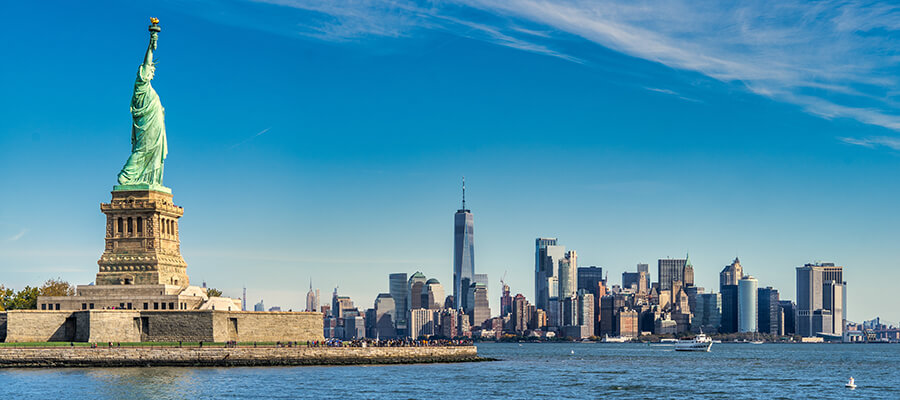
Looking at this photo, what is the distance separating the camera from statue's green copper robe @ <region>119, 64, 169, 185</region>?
116688mm

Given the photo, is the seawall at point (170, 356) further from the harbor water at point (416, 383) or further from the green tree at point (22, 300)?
the green tree at point (22, 300)

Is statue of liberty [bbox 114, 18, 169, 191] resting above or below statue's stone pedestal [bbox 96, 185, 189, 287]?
above

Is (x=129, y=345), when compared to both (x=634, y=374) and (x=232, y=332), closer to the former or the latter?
(x=232, y=332)

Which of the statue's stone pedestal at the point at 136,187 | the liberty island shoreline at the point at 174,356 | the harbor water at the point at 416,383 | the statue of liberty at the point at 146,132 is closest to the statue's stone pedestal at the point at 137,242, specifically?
the statue's stone pedestal at the point at 136,187

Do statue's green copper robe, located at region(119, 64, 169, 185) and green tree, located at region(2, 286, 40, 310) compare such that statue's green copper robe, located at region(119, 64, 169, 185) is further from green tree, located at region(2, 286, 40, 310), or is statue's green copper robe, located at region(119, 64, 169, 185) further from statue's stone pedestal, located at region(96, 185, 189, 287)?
green tree, located at region(2, 286, 40, 310)

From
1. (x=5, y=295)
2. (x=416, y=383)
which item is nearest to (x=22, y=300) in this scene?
(x=5, y=295)

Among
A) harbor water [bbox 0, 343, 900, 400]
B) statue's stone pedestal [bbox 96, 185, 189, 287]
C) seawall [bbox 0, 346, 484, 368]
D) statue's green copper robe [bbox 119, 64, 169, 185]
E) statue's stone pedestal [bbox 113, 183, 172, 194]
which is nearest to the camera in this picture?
harbor water [bbox 0, 343, 900, 400]

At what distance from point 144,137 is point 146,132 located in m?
0.60

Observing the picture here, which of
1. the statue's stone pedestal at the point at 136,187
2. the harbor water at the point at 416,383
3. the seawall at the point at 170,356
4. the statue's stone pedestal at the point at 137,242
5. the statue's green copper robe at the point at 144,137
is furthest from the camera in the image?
the statue's green copper robe at the point at 144,137

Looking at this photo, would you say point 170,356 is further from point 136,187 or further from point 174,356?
point 136,187

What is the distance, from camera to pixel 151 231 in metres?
114

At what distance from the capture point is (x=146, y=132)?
11775cm

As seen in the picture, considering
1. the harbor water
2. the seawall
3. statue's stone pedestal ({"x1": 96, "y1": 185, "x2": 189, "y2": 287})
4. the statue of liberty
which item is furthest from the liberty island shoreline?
the statue of liberty

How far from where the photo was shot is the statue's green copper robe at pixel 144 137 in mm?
116688
